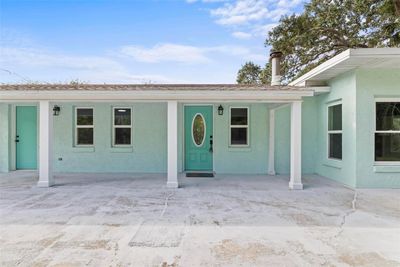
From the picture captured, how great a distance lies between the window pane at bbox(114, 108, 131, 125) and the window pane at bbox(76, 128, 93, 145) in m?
1.00

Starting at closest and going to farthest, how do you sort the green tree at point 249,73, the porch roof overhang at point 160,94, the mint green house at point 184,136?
the porch roof overhang at point 160,94
the mint green house at point 184,136
the green tree at point 249,73

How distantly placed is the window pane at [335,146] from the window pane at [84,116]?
26.6ft

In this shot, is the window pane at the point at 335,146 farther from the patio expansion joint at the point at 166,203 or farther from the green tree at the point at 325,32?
the green tree at the point at 325,32

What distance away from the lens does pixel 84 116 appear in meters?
9.24

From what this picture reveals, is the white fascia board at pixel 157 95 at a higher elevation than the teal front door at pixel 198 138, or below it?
higher

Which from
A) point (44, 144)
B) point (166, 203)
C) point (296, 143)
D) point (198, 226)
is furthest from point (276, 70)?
point (44, 144)

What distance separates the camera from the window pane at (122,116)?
9.16 metres

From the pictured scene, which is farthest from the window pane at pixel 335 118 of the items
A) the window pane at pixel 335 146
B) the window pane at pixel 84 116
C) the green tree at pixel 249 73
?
the green tree at pixel 249 73

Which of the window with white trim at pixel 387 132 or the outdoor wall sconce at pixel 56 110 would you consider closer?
the window with white trim at pixel 387 132

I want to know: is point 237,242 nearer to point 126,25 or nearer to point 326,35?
point 126,25

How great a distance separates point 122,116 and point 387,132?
8.09 metres

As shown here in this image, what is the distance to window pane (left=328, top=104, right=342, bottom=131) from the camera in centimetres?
754

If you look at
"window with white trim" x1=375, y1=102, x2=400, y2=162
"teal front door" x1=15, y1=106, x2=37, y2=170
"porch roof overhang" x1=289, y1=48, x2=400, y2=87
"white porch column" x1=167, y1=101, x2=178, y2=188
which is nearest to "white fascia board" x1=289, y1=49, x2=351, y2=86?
"porch roof overhang" x1=289, y1=48, x2=400, y2=87

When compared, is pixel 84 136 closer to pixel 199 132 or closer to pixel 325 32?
pixel 199 132
